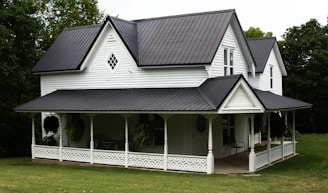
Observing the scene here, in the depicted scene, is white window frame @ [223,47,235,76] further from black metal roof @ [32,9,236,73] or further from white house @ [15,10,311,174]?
black metal roof @ [32,9,236,73]

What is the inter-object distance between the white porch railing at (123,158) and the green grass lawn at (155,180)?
2.12 ft

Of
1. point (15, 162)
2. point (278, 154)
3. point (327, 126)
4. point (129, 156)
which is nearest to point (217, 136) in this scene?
point (278, 154)

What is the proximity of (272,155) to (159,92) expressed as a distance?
22.1 feet

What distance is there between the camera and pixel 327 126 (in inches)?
1794

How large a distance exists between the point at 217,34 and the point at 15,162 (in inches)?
509

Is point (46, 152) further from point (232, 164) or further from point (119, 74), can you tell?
point (232, 164)

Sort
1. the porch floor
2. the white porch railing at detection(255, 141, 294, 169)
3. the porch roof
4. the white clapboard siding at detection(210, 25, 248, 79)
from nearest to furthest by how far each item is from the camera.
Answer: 1. the porch roof
2. the porch floor
3. the white porch railing at detection(255, 141, 294, 169)
4. the white clapboard siding at detection(210, 25, 248, 79)

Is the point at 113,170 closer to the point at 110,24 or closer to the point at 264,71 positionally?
the point at 110,24

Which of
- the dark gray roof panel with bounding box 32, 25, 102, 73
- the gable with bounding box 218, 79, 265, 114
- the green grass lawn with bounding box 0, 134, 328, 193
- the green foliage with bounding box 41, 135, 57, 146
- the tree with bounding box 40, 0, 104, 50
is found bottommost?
the green grass lawn with bounding box 0, 134, 328, 193

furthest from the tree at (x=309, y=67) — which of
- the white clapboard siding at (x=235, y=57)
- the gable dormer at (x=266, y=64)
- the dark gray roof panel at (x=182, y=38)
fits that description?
the dark gray roof panel at (x=182, y=38)

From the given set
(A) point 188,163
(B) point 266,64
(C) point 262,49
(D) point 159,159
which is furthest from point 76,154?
(C) point 262,49

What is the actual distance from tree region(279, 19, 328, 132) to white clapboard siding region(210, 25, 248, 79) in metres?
18.3

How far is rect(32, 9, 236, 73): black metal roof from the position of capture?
22.1 metres

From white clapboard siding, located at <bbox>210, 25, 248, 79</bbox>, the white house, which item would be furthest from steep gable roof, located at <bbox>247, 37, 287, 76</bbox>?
white clapboard siding, located at <bbox>210, 25, 248, 79</bbox>
